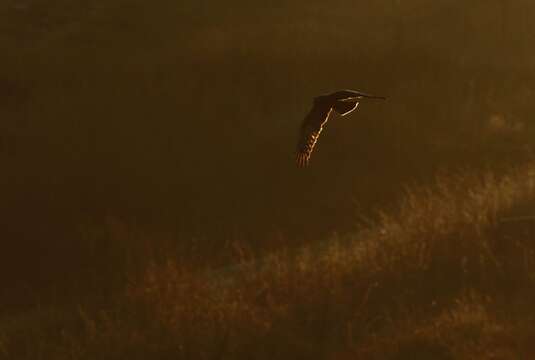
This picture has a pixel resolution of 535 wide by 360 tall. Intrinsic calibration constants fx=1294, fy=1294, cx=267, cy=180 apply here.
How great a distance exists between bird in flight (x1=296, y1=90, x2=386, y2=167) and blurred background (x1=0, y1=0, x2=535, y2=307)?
8.51 metres

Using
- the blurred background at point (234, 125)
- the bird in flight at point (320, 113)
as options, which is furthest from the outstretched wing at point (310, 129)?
the blurred background at point (234, 125)

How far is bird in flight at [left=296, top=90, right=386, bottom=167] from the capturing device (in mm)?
2506

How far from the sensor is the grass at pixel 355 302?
8.49 metres

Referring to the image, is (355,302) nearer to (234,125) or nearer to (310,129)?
(310,129)

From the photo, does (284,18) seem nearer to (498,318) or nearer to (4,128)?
(4,128)

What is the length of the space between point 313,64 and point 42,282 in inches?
303

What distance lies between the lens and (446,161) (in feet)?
52.6

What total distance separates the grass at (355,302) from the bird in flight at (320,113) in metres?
5.77

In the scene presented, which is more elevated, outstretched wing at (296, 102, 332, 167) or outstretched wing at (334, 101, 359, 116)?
outstretched wing at (334, 101, 359, 116)

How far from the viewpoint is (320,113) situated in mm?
2533

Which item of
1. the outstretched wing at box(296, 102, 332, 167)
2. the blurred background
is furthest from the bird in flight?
the blurred background

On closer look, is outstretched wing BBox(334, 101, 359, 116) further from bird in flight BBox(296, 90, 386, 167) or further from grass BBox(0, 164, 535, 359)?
grass BBox(0, 164, 535, 359)

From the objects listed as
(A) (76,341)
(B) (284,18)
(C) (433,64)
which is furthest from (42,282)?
(B) (284,18)

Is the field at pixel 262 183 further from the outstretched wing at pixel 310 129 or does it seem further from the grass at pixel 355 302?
the outstretched wing at pixel 310 129
